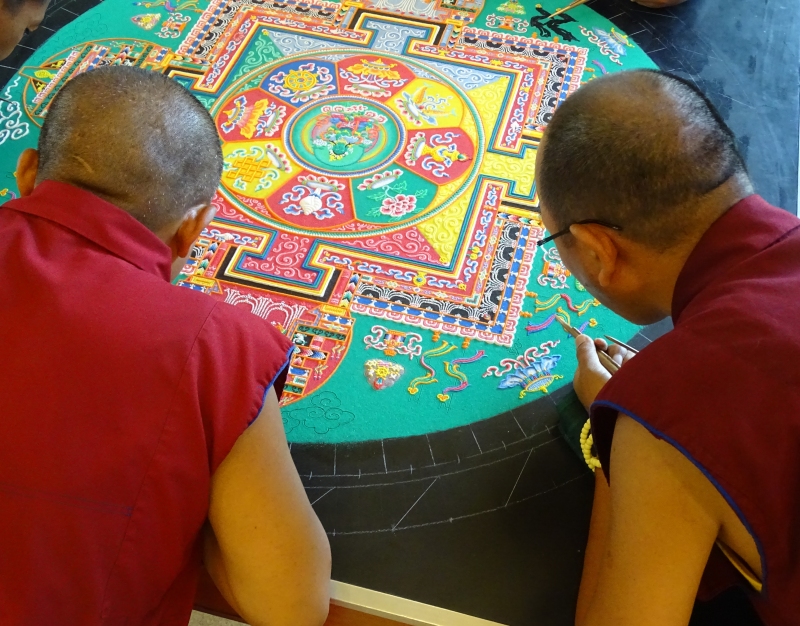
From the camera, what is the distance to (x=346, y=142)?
2.78 meters

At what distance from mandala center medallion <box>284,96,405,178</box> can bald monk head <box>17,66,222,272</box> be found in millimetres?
1213

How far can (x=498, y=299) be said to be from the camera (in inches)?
92.3

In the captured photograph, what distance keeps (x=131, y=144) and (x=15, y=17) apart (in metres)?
1.03

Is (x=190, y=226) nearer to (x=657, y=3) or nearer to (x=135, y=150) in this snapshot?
(x=135, y=150)

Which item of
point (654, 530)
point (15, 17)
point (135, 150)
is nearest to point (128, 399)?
point (135, 150)

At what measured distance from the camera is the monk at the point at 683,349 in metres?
1.15

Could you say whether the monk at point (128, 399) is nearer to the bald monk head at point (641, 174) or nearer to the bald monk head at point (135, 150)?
the bald monk head at point (135, 150)

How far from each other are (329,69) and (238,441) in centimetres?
216

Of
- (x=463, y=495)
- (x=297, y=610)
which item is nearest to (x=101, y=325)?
(x=297, y=610)

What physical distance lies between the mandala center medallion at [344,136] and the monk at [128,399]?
4.07ft

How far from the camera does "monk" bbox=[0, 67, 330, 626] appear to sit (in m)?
1.13

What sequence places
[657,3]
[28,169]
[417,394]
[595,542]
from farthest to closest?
[657,3]
[417,394]
[595,542]
[28,169]

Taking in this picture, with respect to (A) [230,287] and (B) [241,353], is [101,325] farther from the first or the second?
(A) [230,287]

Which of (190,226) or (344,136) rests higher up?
(190,226)
